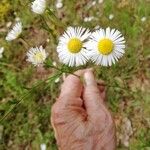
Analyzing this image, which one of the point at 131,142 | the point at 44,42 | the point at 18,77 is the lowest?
the point at 131,142

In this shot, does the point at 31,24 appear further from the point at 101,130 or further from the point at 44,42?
the point at 101,130

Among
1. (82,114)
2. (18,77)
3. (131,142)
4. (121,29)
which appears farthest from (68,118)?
(18,77)

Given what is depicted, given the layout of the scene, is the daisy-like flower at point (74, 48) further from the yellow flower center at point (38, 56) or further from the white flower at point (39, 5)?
the white flower at point (39, 5)

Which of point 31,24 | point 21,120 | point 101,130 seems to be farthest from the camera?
point 31,24

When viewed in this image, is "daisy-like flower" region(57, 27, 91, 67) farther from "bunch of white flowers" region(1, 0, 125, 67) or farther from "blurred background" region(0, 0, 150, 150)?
"blurred background" region(0, 0, 150, 150)

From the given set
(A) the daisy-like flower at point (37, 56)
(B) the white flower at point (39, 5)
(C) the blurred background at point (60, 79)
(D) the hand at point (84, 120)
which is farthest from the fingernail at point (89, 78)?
(C) the blurred background at point (60, 79)
